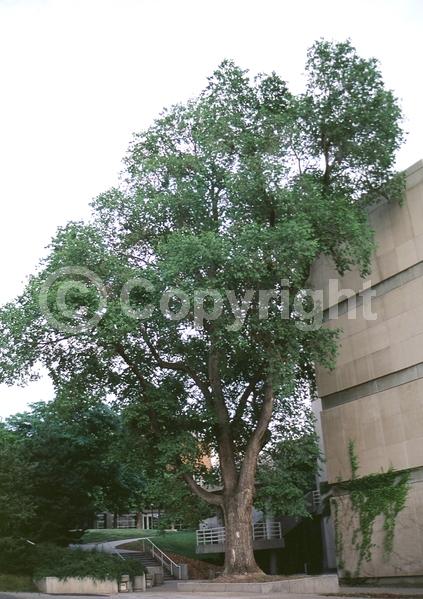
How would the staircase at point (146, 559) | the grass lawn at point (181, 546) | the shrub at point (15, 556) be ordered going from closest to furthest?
the shrub at point (15, 556)
the staircase at point (146, 559)
the grass lawn at point (181, 546)

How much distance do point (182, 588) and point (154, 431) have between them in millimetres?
5277

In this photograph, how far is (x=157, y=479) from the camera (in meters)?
22.3

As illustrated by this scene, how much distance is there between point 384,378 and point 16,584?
50.3 ft

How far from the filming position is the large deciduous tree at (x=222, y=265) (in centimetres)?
2027

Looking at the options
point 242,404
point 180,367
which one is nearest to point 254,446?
point 242,404

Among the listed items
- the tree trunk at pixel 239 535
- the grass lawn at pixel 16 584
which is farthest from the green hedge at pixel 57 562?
the tree trunk at pixel 239 535

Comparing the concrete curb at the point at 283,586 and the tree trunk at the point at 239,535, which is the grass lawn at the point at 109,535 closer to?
the tree trunk at the point at 239,535

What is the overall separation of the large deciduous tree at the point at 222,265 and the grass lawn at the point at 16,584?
6.76 metres

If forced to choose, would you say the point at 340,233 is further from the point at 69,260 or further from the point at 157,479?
the point at 157,479

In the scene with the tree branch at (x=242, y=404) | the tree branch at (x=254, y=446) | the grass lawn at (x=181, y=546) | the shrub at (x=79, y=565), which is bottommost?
the shrub at (x=79, y=565)

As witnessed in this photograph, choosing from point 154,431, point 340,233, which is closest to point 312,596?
point 154,431

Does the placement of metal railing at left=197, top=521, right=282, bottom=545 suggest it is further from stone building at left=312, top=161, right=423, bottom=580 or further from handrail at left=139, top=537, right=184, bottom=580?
stone building at left=312, top=161, right=423, bottom=580

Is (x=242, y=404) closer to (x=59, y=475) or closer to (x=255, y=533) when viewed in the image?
(x=59, y=475)

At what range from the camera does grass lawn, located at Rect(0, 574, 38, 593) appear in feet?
76.0
